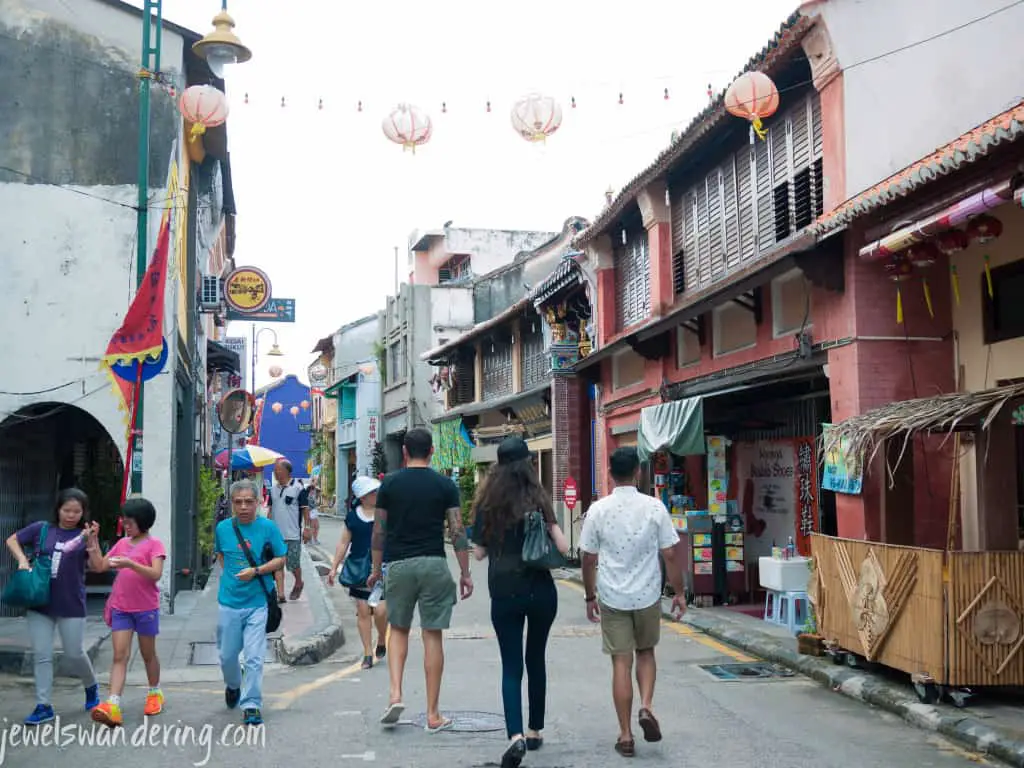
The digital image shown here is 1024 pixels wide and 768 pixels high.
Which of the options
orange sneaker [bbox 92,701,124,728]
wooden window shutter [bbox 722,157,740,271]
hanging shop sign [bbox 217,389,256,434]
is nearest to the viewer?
orange sneaker [bbox 92,701,124,728]

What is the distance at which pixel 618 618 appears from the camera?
273 inches

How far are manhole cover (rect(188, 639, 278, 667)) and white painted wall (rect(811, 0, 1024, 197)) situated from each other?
774 cm

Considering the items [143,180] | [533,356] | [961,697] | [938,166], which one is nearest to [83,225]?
[143,180]

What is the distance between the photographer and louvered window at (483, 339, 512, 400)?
32562 mm

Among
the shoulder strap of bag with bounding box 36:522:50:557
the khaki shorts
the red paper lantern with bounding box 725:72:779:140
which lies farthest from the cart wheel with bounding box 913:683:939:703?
the shoulder strap of bag with bounding box 36:522:50:557

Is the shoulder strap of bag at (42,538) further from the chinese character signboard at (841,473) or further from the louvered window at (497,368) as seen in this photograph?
the louvered window at (497,368)

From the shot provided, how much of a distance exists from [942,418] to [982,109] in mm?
5215

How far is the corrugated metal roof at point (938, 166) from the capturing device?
26.7ft

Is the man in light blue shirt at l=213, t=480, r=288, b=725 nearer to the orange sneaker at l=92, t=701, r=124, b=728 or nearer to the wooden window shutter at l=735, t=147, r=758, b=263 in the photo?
the orange sneaker at l=92, t=701, r=124, b=728

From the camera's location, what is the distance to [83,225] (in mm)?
14227

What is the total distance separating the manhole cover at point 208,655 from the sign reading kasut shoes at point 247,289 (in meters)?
8.20

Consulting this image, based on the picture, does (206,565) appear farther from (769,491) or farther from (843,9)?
(843,9)

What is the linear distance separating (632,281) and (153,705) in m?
13.5

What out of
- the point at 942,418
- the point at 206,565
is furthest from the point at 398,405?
the point at 942,418
